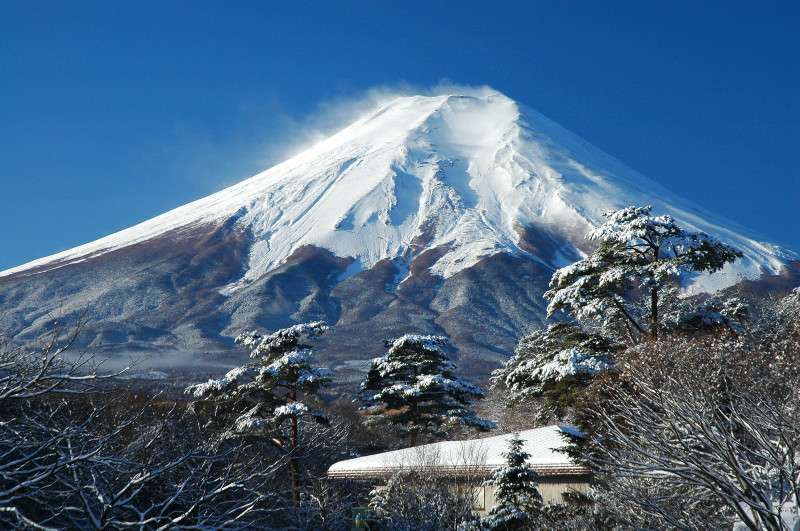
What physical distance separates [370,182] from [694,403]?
178428 millimetres

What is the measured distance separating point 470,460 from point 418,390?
9.66 metres

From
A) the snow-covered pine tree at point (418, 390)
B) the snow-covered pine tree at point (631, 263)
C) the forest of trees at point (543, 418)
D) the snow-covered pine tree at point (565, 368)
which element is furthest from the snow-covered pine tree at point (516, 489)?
the snow-covered pine tree at point (418, 390)

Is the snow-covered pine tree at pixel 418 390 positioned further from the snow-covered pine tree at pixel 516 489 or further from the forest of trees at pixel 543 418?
the snow-covered pine tree at pixel 516 489

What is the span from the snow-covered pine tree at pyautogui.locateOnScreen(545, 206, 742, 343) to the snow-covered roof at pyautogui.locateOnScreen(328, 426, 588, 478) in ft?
9.11

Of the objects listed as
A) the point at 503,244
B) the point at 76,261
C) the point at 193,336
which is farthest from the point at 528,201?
the point at 76,261

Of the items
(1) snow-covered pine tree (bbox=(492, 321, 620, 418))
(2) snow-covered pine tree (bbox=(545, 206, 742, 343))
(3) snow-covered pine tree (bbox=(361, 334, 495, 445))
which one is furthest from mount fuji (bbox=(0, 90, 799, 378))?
(2) snow-covered pine tree (bbox=(545, 206, 742, 343))

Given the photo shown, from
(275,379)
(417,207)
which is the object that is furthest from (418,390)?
(417,207)

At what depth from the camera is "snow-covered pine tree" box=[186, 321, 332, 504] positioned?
58.7ft

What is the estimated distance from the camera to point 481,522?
1238 cm

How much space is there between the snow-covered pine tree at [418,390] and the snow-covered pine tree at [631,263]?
10256 mm

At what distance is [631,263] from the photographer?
15.0 meters

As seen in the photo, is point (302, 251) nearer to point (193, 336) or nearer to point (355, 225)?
point (355, 225)

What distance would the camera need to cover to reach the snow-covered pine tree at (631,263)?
14.5 m

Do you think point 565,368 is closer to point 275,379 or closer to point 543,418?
point 543,418
